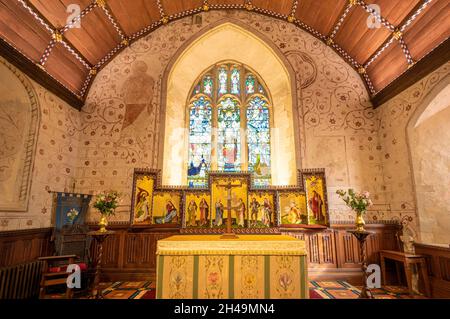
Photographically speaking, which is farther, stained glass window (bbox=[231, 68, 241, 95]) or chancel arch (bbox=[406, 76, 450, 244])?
stained glass window (bbox=[231, 68, 241, 95])

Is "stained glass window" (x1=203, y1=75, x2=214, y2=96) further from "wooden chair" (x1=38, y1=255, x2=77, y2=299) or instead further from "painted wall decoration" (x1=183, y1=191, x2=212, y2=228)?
"wooden chair" (x1=38, y1=255, x2=77, y2=299)

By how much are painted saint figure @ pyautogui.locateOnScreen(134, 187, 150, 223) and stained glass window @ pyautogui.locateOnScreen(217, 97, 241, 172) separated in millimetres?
2595

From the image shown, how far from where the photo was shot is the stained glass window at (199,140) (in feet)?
25.6

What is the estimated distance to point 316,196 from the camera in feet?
21.0

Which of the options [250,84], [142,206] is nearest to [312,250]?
[142,206]

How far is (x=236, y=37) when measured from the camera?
27.0 ft

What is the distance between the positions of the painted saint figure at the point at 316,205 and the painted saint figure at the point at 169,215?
11.7 ft

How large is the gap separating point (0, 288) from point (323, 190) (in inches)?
278

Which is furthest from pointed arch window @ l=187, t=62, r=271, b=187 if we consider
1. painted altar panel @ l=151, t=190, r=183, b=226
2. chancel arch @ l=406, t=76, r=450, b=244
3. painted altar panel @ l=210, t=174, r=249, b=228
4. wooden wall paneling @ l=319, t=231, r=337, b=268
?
chancel arch @ l=406, t=76, r=450, b=244

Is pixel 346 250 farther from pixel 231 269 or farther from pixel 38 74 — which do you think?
pixel 38 74

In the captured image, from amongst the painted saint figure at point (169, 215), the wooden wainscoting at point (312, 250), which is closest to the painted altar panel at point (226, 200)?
the painted saint figure at point (169, 215)

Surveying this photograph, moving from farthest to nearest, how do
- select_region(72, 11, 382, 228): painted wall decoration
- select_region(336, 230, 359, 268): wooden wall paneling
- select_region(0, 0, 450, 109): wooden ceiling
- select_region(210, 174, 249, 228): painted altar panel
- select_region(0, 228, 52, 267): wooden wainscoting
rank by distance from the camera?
1. select_region(72, 11, 382, 228): painted wall decoration
2. select_region(336, 230, 359, 268): wooden wall paneling
3. select_region(210, 174, 249, 228): painted altar panel
4. select_region(0, 0, 450, 109): wooden ceiling
5. select_region(0, 228, 52, 267): wooden wainscoting

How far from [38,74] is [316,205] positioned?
24.8 feet

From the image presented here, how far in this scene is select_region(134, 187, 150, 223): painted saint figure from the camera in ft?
20.6
